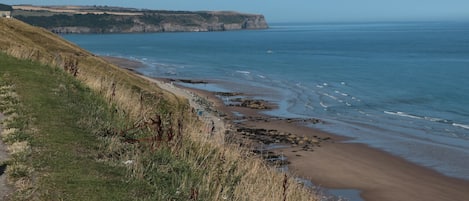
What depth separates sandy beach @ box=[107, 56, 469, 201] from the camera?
71.0 ft

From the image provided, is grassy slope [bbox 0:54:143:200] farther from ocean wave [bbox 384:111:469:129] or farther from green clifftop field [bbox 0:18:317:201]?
ocean wave [bbox 384:111:469:129]

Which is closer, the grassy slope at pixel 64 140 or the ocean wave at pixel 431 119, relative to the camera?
the grassy slope at pixel 64 140

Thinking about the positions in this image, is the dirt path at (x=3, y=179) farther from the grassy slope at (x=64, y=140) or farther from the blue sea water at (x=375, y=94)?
the blue sea water at (x=375, y=94)

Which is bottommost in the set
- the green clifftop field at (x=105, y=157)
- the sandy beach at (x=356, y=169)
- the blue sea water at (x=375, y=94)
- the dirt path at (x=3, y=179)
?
the blue sea water at (x=375, y=94)

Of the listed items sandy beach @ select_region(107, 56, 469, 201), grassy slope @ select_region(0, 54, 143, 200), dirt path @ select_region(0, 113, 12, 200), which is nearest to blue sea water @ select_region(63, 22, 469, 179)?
sandy beach @ select_region(107, 56, 469, 201)

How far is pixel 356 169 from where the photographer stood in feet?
83.6

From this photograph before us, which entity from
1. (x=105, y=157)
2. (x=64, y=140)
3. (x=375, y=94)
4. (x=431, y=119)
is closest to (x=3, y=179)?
(x=105, y=157)

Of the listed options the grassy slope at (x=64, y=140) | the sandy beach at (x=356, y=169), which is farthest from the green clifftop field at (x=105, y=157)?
the sandy beach at (x=356, y=169)

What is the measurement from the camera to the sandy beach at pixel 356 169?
71.0 feet

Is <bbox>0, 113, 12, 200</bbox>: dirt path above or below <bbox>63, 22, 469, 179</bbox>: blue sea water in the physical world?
above

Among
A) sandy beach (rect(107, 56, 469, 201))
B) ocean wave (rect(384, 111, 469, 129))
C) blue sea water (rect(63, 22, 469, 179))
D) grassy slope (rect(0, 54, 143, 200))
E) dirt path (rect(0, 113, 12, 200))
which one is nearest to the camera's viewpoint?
dirt path (rect(0, 113, 12, 200))

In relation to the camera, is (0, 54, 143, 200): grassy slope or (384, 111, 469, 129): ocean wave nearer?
(0, 54, 143, 200): grassy slope

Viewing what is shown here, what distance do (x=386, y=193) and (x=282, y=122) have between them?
52.0 ft

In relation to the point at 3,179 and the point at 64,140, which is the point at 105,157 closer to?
the point at 64,140
